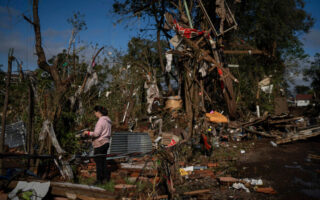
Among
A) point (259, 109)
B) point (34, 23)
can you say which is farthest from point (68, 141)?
point (259, 109)

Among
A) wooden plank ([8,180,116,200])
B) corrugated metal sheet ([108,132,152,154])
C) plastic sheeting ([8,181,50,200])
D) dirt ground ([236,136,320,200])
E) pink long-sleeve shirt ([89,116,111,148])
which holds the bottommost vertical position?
dirt ground ([236,136,320,200])

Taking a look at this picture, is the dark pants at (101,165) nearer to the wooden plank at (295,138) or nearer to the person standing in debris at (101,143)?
the person standing in debris at (101,143)

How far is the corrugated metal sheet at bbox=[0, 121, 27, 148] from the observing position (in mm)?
6855

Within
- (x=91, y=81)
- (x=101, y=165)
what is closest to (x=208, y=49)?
(x=91, y=81)

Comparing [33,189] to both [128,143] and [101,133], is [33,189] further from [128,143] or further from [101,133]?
[128,143]

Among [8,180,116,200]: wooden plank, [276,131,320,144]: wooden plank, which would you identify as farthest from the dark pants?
[276,131,320,144]: wooden plank

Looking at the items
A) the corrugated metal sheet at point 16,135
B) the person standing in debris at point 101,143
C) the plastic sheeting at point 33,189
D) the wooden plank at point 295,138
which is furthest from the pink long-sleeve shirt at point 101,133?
the wooden plank at point 295,138

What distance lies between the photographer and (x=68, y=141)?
5.31m

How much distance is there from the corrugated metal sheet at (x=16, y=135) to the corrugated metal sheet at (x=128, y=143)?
112 inches

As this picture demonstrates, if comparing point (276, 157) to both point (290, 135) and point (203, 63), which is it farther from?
point (203, 63)

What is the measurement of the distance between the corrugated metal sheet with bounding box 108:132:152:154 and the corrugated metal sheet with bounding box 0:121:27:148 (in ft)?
9.37

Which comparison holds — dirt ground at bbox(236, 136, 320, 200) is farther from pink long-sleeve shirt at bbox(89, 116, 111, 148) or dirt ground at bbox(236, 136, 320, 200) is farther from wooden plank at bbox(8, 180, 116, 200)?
pink long-sleeve shirt at bbox(89, 116, 111, 148)

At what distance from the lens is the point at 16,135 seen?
23.1 feet

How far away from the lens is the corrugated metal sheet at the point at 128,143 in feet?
19.7
